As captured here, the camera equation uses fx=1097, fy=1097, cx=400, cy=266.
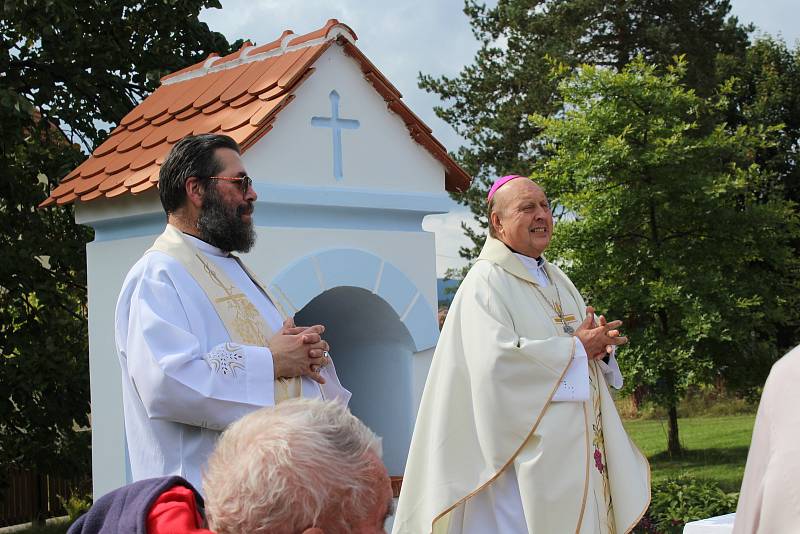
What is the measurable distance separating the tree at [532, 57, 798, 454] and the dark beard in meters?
11.8

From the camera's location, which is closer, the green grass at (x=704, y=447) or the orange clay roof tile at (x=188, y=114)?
the orange clay roof tile at (x=188, y=114)

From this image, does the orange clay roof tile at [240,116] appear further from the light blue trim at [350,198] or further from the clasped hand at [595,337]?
the clasped hand at [595,337]

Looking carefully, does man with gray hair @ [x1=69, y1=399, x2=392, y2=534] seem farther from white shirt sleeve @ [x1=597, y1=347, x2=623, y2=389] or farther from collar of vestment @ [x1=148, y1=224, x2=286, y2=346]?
white shirt sleeve @ [x1=597, y1=347, x2=623, y2=389]

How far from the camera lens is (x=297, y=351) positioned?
3.44m

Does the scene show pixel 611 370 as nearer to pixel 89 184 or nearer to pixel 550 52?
pixel 89 184

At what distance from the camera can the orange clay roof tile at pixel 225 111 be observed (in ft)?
17.4

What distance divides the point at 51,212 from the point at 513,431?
6478 millimetres

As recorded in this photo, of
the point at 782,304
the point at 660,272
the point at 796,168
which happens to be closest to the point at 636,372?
the point at 660,272

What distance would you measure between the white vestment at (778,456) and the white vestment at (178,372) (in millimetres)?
1737

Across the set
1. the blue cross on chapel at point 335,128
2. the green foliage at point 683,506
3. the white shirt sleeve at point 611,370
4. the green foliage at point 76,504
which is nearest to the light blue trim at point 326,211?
the blue cross on chapel at point 335,128

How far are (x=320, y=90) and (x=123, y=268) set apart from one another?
4.37 ft

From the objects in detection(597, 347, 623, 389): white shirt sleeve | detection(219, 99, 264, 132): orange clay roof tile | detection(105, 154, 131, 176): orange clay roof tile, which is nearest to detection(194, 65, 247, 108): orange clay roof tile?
detection(219, 99, 264, 132): orange clay roof tile

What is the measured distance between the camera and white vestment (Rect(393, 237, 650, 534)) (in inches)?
186

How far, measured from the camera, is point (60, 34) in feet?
32.6
